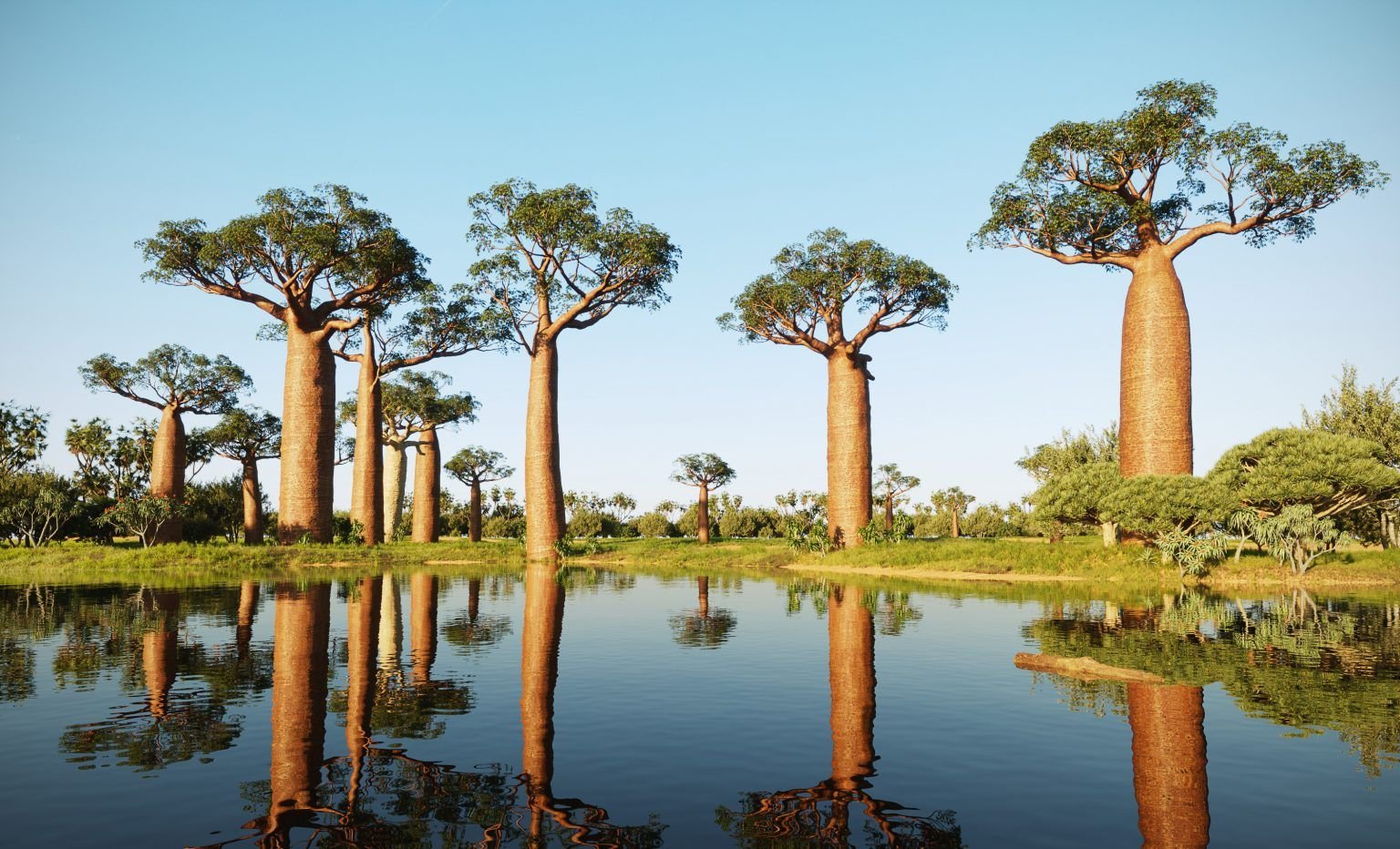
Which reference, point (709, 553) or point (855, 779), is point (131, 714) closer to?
point (855, 779)

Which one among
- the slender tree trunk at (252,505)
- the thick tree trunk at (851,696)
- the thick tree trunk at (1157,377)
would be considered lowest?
the thick tree trunk at (851,696)

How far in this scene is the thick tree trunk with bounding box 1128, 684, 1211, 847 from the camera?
5703 millimetres

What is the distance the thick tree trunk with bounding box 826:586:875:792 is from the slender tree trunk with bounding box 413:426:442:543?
3373 centimetres

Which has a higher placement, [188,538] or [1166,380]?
[1166,380]

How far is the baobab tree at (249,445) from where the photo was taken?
46.5 metres

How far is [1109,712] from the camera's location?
8.77m

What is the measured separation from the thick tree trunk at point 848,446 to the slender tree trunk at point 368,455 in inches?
809

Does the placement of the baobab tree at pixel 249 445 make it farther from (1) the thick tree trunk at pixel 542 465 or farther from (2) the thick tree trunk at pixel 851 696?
(2) the thick tree trunk at pixel 851 696

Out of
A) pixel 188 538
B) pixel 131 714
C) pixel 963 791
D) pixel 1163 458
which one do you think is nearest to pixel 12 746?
pixel 131 714

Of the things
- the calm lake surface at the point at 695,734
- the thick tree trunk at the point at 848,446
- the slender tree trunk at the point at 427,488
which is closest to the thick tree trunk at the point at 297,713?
the calm lake surface at the point at 695,734

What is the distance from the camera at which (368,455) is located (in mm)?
39031

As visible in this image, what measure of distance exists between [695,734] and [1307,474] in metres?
24.0

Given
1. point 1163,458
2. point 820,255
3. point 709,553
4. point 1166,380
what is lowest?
point 709,553

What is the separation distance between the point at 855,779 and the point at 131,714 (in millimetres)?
7253
